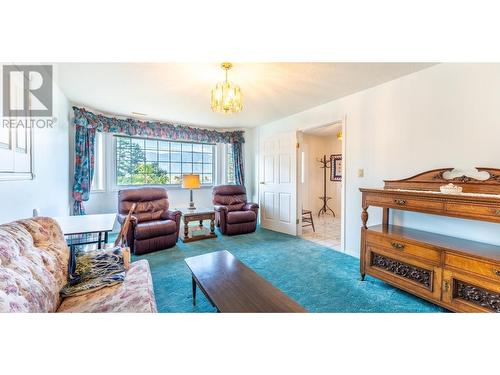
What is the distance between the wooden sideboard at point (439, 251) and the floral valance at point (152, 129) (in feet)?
11.4

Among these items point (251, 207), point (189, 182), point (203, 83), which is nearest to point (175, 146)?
point (189, 182)

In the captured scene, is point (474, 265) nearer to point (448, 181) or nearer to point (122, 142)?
point (448, 181)

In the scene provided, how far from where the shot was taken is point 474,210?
59.0 inches

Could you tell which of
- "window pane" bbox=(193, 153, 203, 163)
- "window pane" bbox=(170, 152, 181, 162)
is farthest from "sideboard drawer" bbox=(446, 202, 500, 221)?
"window pane" bbox=(170, 152, 181, 162)

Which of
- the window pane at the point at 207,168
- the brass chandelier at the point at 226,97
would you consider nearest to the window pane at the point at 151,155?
the window pane at the point at 207,168

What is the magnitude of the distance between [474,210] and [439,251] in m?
0.39

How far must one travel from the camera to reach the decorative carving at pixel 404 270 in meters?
1.72

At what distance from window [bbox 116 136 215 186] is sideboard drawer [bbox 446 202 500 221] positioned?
429cm
